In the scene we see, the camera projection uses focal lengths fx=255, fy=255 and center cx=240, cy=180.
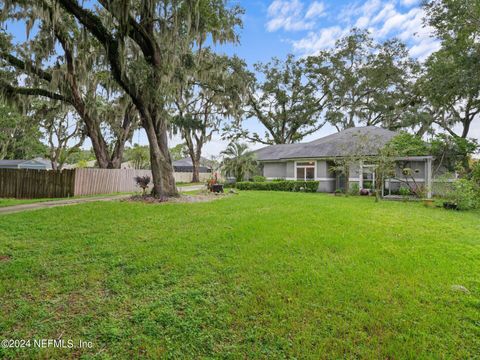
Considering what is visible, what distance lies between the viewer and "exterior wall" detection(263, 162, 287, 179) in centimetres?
Answer: 2020

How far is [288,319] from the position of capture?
257 centimetres

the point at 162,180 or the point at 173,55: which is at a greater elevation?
the point at 173,55

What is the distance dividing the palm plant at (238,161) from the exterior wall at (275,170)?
3.68 ft

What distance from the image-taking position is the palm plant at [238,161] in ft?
66.7

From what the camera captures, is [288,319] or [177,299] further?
[177,299]

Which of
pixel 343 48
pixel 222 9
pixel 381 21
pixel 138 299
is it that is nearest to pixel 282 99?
pixel 343 48

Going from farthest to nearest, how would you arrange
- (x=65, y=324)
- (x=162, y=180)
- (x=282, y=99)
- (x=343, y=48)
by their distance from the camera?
(x=282, y=99)
(x=343, y=48)
(x=162, y=180)
(x=65, y=324)

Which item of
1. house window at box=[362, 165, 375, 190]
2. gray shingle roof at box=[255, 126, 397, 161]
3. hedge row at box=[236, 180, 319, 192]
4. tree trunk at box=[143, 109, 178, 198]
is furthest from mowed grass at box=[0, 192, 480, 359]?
hedge row at box=[236, 180, 319, 192]

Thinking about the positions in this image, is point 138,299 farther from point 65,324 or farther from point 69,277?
point 69,277

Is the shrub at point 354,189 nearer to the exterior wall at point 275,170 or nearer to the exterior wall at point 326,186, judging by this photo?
the exterior wall at point 326,186

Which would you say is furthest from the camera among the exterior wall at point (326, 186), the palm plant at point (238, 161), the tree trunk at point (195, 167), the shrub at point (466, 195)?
the tree trunk at point (195, 167)

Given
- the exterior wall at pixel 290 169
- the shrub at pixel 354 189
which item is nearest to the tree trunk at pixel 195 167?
the exterior wall at pixel 290 169

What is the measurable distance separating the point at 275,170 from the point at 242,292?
58.8ft

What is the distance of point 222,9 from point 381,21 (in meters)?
6.29
